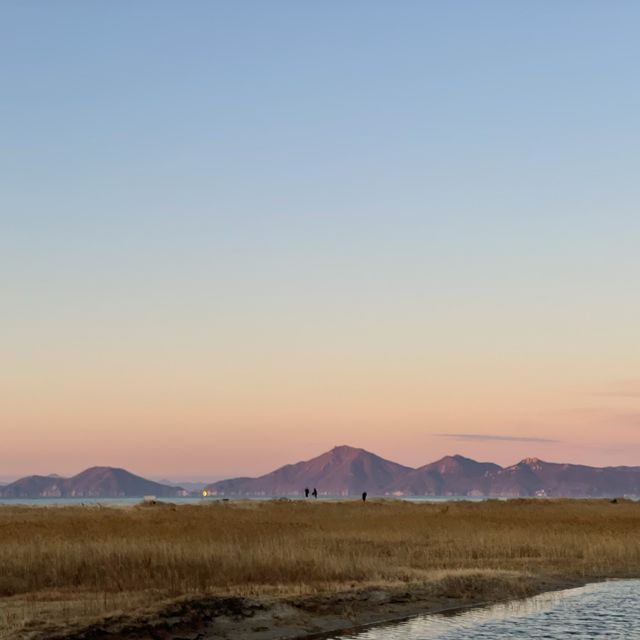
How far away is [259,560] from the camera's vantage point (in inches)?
1292

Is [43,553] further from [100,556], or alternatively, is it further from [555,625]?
[555,625]

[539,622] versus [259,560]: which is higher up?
[259,560]

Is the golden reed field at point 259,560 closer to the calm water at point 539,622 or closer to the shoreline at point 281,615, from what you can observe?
the shoreline at point 281,615

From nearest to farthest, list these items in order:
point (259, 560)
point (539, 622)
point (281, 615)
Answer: point (281, 615)
point (539, 622)
point (259, 560)

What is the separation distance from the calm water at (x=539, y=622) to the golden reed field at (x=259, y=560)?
2474 mm

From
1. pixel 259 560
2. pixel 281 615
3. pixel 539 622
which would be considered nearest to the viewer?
pixel 281 615

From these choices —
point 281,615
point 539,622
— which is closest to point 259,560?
point 281,615

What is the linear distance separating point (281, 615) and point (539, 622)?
678 cm

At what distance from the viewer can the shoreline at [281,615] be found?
21.8 meters

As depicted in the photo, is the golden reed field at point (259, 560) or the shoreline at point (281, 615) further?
the golden reed field at point (259, 560)

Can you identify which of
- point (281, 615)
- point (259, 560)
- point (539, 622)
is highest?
point (259, 560)

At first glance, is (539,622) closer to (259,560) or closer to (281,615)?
(281,615)

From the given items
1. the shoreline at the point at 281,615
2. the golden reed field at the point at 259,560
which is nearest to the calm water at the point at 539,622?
the shoreline at the point at 281,615

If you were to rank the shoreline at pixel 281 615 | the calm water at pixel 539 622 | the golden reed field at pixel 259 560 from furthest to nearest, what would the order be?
1. the golden reed field at pixel 259 560
2. the calm water at pixel 539 622
3. the shoreline at pixel 281 615
